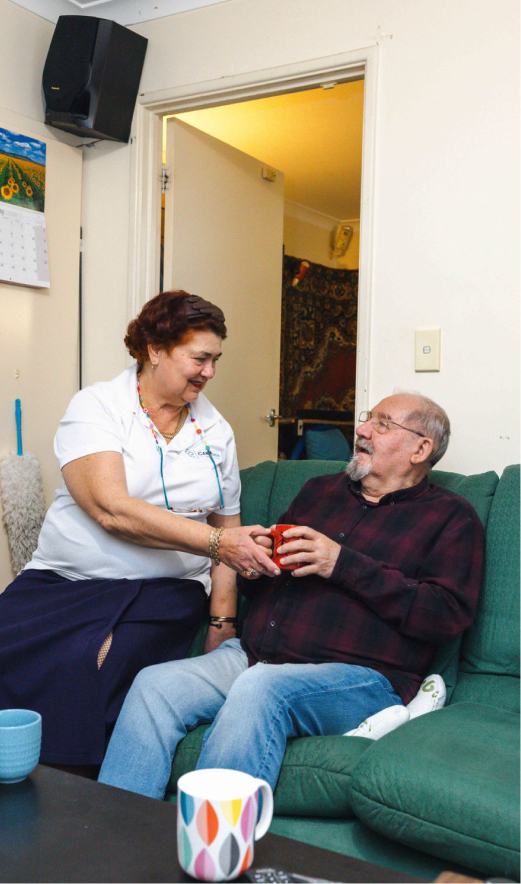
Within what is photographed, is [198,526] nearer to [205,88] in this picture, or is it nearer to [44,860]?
[44,860]

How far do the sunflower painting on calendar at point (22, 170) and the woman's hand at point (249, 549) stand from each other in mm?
1669

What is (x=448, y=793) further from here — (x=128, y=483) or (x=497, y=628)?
(x=128, y=483)

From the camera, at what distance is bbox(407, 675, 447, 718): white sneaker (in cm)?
165

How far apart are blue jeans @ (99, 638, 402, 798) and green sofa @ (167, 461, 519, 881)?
5 centimetres

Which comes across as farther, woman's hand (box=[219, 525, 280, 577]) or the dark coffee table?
woman's hand (box=[219, 525, 280, 577])

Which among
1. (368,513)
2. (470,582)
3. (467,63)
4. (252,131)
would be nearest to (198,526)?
(368,513)

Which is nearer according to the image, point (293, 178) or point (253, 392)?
point (253, 392)

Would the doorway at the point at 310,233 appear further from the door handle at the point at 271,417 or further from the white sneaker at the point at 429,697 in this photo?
the white sneaker at the point at 429,697

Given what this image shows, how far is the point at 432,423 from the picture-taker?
6.42ft

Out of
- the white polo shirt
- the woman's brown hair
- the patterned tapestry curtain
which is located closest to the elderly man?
the white polo shirt

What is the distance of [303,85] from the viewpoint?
2641 mm

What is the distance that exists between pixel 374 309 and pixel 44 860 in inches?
73.0

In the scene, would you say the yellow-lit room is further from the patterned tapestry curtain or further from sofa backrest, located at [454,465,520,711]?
the patterned tapestry curtain

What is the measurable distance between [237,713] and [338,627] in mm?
332
